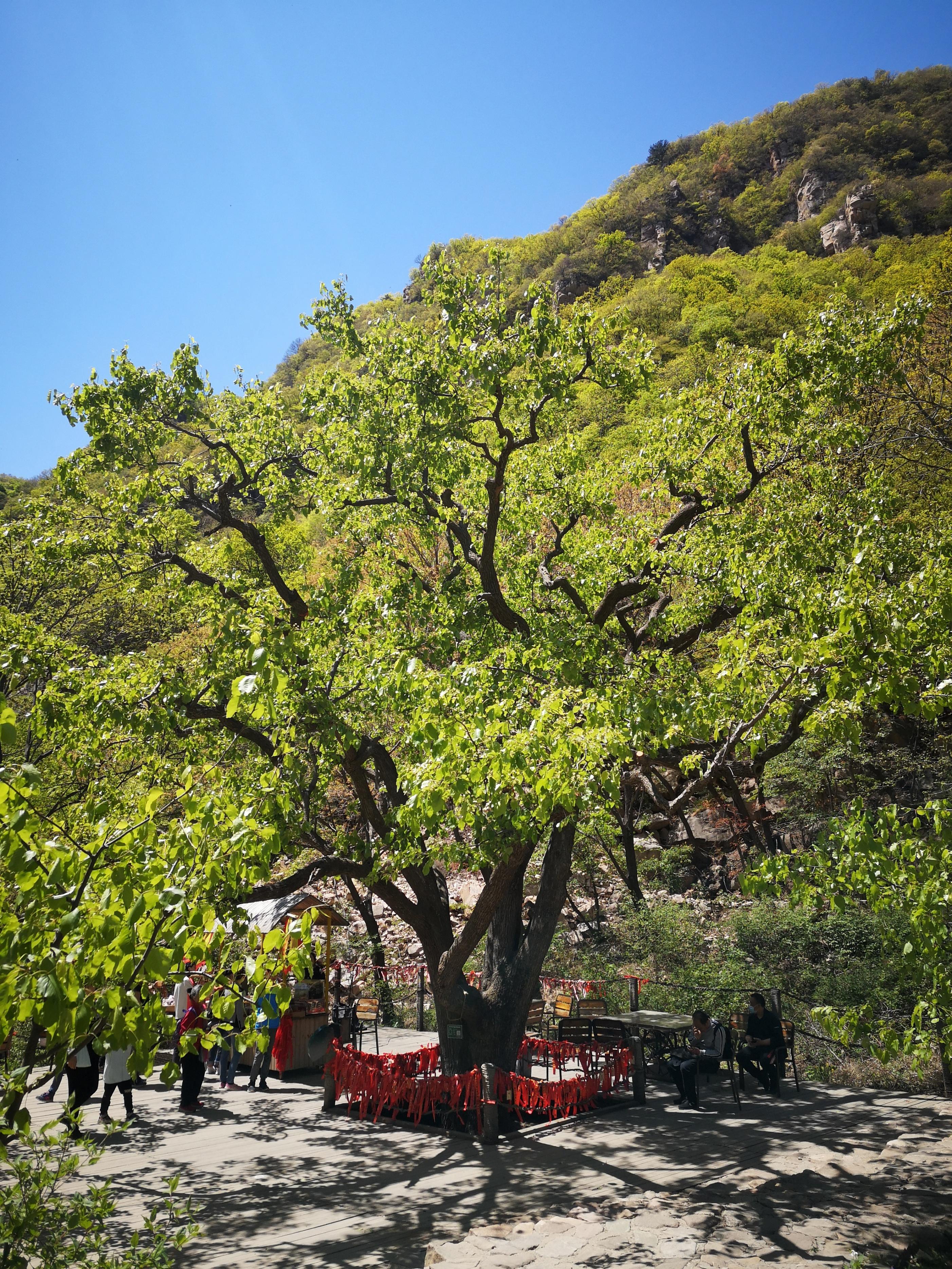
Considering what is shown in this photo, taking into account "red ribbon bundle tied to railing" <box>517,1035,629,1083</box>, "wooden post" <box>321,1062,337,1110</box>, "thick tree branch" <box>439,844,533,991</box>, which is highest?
"thick tree branch" <box>439,844,533,991</box>

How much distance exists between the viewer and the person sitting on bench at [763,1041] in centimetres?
1184

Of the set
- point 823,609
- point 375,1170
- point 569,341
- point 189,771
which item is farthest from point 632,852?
point 189,771

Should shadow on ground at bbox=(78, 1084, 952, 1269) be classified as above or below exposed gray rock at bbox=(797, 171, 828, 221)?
below

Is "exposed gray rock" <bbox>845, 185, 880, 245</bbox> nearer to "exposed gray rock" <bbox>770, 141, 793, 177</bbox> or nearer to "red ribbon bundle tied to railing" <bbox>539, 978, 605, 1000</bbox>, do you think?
"exposed gray rock" <bbox>770, 141, 793, 177</bbox>

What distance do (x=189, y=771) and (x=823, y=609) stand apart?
4938mm

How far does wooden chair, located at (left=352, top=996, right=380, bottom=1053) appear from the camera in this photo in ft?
50.4

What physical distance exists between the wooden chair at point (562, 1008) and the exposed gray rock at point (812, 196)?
7966 cm

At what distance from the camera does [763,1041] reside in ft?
38.8

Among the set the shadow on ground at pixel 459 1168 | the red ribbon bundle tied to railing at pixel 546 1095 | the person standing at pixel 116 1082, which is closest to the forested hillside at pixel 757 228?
the red ribbon bundle tied to railing at pixel 546 1095

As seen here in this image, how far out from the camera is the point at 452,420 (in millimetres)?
10867

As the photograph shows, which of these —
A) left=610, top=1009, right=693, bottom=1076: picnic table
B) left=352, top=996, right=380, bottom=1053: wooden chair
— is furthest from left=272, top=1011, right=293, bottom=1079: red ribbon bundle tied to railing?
left=610, top=1009, right=693, bottom=1076: picnic table

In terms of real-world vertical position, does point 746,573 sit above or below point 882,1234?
above

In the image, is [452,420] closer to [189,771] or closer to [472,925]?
[472,925]

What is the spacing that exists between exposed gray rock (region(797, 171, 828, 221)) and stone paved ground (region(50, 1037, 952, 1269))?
273ft
